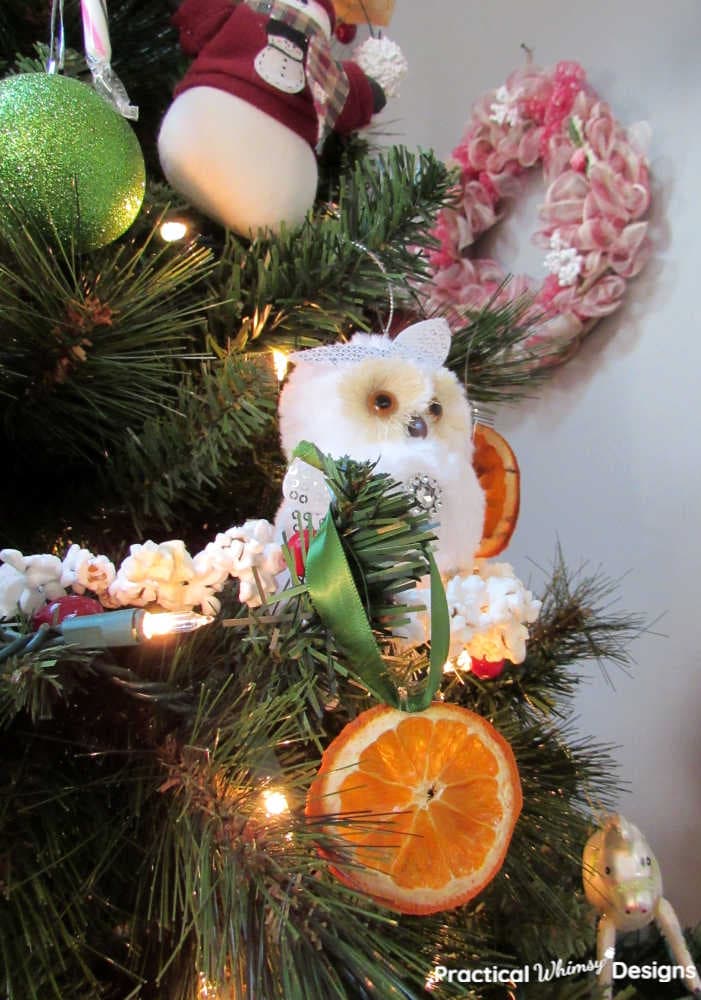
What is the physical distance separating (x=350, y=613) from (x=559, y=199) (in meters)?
0.70

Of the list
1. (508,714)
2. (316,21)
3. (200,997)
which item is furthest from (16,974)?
(316,21)

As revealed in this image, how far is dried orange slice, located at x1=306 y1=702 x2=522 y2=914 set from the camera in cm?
28

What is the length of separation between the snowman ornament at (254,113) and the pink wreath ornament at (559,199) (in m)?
0.25

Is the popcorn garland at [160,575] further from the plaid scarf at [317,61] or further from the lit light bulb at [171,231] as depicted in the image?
the plaid scarf at [317,61]

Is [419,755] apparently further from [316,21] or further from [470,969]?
[316,21]

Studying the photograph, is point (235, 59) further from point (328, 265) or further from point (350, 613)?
point (350, 613)

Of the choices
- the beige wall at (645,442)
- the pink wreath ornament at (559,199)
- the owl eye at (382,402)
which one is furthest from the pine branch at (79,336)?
the beige wall at (645,442)

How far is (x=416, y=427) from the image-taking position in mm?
434

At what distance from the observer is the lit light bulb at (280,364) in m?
0.47

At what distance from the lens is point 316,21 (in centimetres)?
52

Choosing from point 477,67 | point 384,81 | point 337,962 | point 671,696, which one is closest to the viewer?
point 337,962

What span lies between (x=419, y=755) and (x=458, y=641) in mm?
97

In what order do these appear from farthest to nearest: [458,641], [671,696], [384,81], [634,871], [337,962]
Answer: [671,696] < [384,81] < [634,871] < [458,641] < [337,962]

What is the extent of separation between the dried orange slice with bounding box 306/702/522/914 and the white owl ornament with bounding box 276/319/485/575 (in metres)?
0.14
